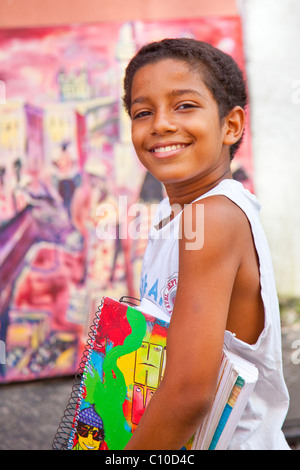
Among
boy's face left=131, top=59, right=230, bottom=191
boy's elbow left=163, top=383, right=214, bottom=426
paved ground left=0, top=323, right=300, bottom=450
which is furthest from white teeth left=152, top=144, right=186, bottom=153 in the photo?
paved ground left=0, top=323, right=300, bottom=450

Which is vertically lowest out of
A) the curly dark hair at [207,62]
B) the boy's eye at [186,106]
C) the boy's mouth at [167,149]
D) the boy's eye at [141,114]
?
the boy's mouth at [167,149]

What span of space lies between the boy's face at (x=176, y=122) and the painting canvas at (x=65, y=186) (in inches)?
85.9

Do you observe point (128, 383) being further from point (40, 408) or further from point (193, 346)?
point (40, 408)

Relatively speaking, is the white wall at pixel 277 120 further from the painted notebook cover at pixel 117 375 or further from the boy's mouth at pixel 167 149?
the painted notebook cover at pixel 117 375

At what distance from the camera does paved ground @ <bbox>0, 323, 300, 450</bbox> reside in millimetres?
2889

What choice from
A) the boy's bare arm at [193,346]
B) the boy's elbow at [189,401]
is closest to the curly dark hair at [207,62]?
the boy's bare arm at [193,346]

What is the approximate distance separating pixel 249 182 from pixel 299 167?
477 mm

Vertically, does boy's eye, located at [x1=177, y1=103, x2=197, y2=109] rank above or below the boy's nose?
above

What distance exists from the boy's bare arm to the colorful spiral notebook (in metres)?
0.04

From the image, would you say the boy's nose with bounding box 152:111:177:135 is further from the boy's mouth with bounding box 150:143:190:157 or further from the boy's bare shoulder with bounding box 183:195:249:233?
the boy's bare shoulder with bounding box 183:195:249:233

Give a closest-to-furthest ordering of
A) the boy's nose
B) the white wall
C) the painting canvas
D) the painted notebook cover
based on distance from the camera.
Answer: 1. the painted notebook cover
2. the boy's nose
3. the painting canvas
4. the white wall

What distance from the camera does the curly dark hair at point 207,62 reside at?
1.31 m

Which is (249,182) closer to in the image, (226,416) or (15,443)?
(15,443)
